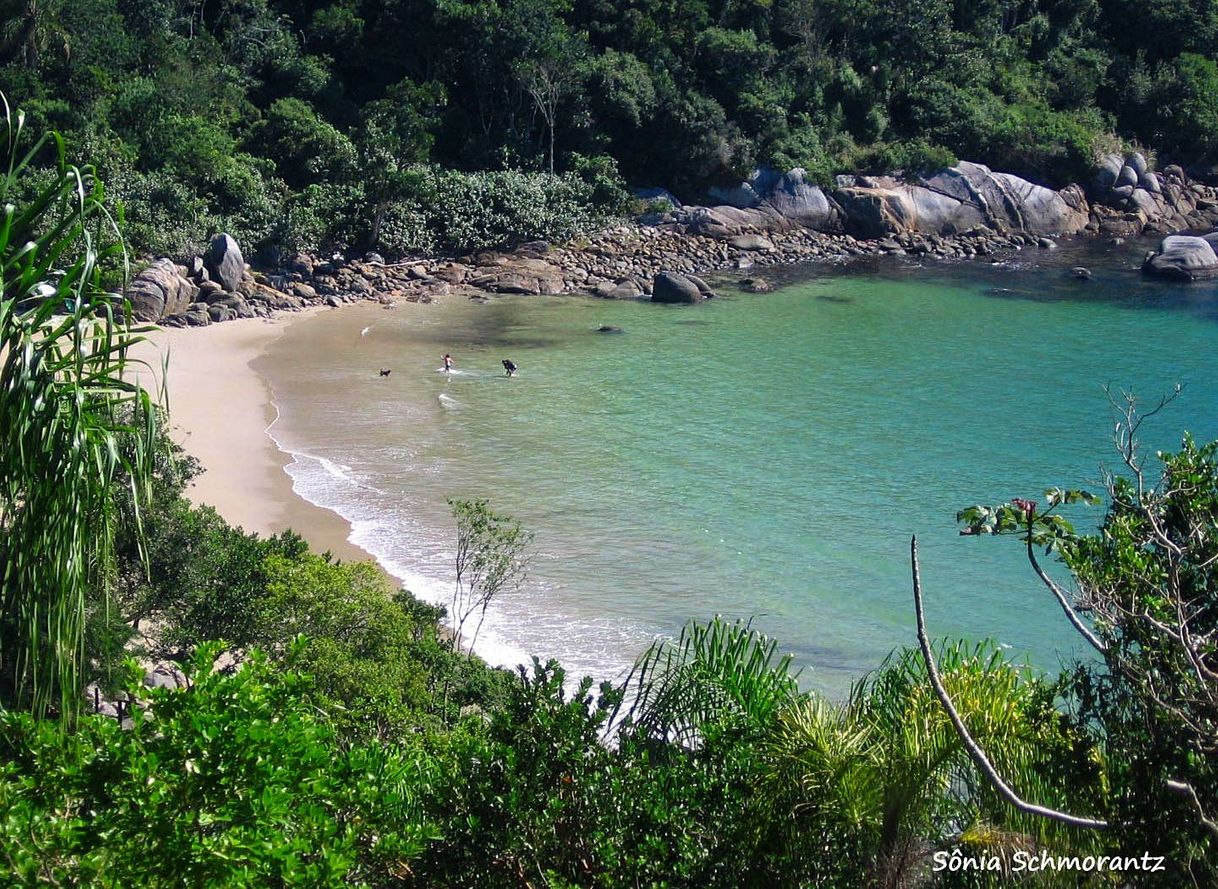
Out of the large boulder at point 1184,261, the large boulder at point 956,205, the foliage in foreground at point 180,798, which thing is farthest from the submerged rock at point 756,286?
the foliage in foreground at point 180,798

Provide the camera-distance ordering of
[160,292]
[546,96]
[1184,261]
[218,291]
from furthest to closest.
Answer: [546,96], [1184,261], [218,291], [160,292]

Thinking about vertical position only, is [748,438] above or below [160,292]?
below

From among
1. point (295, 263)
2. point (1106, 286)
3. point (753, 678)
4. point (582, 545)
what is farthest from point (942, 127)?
point (753, 678)

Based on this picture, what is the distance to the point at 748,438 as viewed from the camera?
27.3 m

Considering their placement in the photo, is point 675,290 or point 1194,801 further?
point 675,290

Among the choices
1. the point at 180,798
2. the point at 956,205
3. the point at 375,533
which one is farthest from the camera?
the point at 956,205

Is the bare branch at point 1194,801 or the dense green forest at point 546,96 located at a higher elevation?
the dense green forest at point 546,96

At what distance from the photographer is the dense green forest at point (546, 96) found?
40125mm

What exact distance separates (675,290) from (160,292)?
16.3 meters

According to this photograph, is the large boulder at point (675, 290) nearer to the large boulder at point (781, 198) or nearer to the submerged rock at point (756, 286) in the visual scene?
the submerged rock at point (756, 286)

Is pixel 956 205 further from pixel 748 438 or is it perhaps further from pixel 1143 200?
pixel 748 438

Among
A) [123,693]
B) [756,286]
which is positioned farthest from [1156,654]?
[756,286]

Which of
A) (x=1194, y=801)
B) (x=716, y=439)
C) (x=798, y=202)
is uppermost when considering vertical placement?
(x=798, y=202)

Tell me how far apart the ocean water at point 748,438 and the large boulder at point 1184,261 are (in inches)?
39.3
